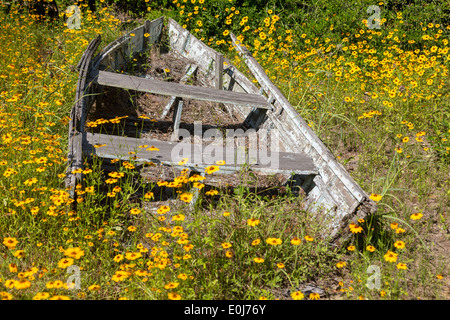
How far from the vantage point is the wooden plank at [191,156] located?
3.55m

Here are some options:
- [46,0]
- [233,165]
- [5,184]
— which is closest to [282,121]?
[233,165]

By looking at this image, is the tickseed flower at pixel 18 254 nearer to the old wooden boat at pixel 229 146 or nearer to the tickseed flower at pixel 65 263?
the tickseed flower at pixel 65 263

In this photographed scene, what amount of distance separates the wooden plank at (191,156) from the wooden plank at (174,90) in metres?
1.02

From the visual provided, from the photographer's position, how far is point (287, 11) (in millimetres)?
8492

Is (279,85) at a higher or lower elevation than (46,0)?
lower

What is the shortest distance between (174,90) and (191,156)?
1.47 meters

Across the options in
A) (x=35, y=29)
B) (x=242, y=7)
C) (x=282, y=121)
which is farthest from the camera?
(x=242, y=7)

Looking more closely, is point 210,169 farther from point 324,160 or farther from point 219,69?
point 219,69

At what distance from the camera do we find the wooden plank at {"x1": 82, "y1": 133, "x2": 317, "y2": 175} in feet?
11.6

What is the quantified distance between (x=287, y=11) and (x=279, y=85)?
2.96 m

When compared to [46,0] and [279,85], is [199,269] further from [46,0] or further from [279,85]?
[46,0]

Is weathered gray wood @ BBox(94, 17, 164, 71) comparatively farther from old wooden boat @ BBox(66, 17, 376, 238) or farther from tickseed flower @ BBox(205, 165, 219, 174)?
tickseed flower @ BBox(205, 165, 219, 174)

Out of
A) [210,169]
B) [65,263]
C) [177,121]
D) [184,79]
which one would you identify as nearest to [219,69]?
[184,79]
